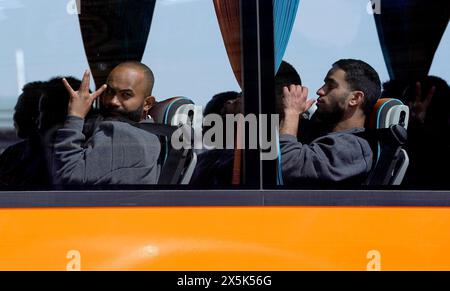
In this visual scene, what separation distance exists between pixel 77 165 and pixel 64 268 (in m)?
0.50

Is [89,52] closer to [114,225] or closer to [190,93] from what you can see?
[190,93]

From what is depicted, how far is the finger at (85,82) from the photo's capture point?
141 inches

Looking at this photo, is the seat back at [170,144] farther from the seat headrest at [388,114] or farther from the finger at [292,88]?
the seat headrest at [388,114]

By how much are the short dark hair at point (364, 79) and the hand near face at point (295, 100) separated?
20 cm

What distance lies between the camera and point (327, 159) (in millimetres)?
3539

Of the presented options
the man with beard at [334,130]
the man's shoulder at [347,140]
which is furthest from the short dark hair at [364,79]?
the man's shoulder at [347,140]

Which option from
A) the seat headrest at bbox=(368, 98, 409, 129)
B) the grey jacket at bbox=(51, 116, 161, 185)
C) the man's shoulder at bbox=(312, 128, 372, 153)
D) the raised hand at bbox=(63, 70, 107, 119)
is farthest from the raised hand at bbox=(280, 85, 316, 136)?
the raised hand at bbox=(63, 70, 107, 119)

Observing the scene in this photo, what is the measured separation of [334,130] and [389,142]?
270 millimetres

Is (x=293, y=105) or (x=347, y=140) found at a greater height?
(x=293, y=105)

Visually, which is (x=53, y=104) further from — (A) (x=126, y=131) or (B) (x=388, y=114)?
(B) (x=388, y=114)

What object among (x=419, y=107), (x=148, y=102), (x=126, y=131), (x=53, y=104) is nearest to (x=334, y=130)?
(x=419, y=107)

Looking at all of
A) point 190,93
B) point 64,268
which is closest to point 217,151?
point 190,93

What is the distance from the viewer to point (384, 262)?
343 centimetres
